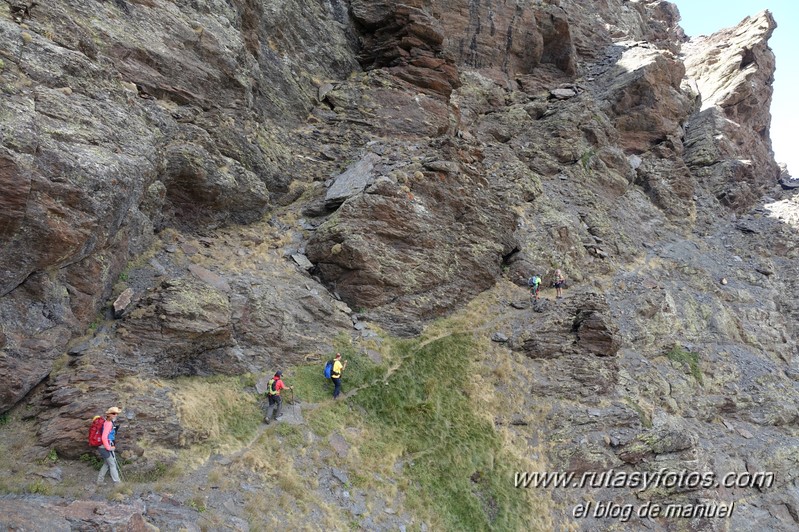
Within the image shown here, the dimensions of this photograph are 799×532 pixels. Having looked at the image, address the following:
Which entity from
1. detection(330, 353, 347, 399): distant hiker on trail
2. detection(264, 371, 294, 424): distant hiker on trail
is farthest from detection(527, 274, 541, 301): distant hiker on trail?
detection(264, 371, 294, 424): distant hiker on trail

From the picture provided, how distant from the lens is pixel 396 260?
24.9 m

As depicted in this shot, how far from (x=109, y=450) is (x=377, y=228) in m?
16.2

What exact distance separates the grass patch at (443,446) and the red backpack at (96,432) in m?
8.75

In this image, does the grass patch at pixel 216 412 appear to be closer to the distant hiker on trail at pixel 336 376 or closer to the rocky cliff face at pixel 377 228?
the rocky cliff face at pixel 377 228

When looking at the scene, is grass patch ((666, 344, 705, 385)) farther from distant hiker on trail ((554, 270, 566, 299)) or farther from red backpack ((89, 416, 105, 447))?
red backpack ((89, 416, 105, 447))

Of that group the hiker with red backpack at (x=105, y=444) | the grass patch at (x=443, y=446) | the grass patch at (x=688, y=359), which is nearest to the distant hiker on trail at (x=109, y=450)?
the hiker with red backpack at (x=105, y=444)

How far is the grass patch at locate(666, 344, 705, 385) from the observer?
96.5 feet

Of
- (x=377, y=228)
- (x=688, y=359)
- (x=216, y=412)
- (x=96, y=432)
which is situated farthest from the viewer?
(x=688, y=359)

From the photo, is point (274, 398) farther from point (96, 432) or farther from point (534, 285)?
point (534, 285)

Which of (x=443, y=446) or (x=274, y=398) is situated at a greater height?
(x=274, y=398)

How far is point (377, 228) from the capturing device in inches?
976

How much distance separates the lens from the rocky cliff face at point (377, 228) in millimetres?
14039

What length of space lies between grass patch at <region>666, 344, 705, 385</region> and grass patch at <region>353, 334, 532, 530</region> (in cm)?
1624

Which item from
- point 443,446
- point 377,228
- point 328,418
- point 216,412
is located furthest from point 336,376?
point 377,228
